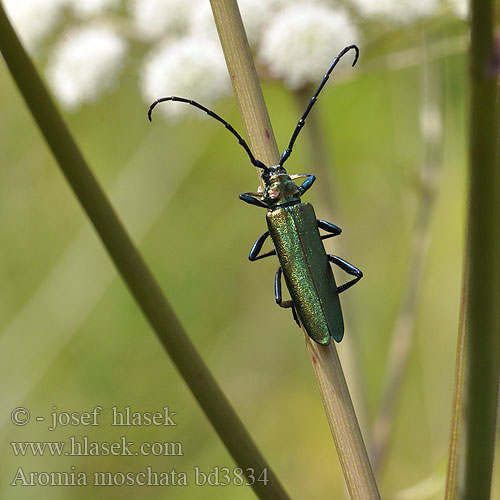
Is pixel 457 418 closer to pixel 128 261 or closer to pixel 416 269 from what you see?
pixel 128 261

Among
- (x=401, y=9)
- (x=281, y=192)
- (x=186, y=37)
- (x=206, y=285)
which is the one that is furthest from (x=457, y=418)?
(x=206, y=285)

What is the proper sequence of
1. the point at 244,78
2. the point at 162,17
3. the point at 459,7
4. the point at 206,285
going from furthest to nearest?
the point at 206,285 → the point at 162,17 → the point at 459,7 → the point at 244,78

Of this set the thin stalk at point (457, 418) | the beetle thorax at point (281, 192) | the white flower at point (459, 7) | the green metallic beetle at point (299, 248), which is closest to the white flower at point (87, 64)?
the green metallic beetle at point (299, 248)

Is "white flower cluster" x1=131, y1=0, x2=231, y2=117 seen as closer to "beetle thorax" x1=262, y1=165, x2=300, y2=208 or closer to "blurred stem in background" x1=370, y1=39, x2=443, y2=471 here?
"beetle thorax" x1=262, y1=165, x2=300, y2=208

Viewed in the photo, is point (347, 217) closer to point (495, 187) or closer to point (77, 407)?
point (77, 407)

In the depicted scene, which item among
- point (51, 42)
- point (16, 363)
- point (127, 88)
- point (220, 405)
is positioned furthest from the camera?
point (127, 88)

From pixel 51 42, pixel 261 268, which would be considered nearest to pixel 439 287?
pixel 261 268
